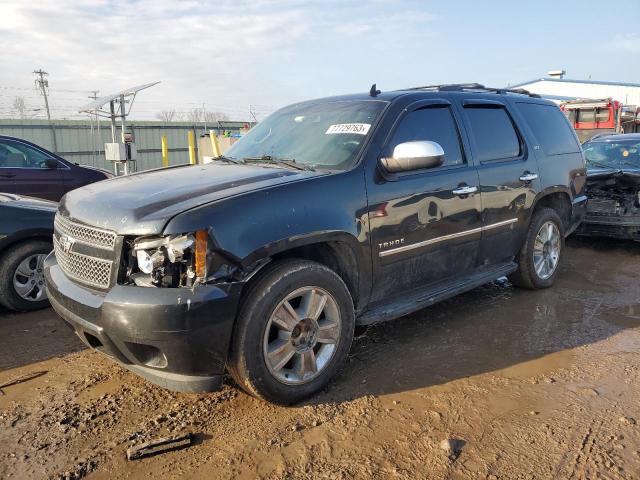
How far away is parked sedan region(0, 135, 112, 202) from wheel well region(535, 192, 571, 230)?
22.0 feet

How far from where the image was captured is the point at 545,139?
5008mm

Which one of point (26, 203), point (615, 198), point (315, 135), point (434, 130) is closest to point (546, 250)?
point (434, 130)

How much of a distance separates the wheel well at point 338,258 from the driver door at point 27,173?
605 cm

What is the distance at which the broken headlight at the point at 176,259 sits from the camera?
8.30ft

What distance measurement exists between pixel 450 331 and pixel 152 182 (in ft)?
8.53

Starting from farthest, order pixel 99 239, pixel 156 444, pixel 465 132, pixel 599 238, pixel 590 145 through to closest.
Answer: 1. pixel 590 145
2. pixel 599 238
3. pixel 465 132
4. pixel 99 239
5. pixel 156 444

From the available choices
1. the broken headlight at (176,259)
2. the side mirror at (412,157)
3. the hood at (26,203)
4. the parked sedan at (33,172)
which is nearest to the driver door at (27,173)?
the parked sedan at (33,172)

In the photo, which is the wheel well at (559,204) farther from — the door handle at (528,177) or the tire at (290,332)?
the tire at (290,332)

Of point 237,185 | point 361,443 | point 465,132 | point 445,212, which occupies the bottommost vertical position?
point 361,443

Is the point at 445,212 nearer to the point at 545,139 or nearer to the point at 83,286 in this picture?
the point at 545,139

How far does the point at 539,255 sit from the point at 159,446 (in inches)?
160

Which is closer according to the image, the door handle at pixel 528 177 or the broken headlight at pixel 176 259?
the broken headlight at pixel 176 259

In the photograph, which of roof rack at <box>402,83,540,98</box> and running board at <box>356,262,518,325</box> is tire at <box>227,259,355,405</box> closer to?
running board at <box>356,262,518,325</box>

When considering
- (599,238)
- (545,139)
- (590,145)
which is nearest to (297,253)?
(545,139)
